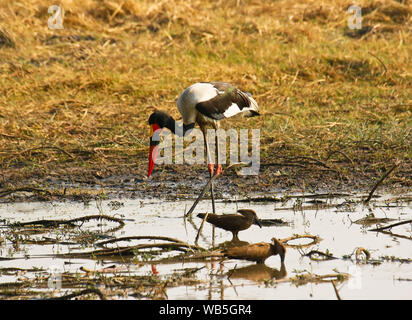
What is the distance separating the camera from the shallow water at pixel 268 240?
12.5 ft

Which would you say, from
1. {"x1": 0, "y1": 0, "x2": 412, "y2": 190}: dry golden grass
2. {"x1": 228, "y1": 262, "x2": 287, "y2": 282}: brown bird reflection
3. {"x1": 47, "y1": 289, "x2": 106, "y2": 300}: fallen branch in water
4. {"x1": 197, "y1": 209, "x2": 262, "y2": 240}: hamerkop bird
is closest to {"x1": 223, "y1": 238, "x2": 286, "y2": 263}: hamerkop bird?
{"x1": 228, "y1": 262, "x2": 287, "y2": 282}: brown bird reflection

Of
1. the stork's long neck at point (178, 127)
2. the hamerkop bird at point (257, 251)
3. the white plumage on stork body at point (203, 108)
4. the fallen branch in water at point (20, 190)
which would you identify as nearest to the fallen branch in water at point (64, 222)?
the fallen branch in water at point (20, 190)

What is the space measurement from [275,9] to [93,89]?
4027 mm

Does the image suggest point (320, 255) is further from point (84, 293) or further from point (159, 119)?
point (159, 119)

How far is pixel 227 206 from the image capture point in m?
5.82

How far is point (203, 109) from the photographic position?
6281mm

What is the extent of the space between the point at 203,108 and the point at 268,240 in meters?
1.71

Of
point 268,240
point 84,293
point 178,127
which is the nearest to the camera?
point 84,293

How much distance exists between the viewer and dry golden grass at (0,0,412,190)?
7.15 m

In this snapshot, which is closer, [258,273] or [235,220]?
[258,273]

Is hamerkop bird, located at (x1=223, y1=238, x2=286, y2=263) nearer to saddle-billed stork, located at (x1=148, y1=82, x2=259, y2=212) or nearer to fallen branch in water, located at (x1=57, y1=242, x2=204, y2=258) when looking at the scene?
fallen branch in water, located at (x1=57, y1=242, x2=204, y2=258)

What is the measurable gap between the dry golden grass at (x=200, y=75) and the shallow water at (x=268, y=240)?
93 centimetres

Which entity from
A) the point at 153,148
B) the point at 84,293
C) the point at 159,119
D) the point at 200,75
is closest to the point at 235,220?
the point at 84,293
